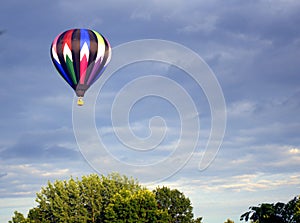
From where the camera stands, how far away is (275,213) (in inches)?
2522

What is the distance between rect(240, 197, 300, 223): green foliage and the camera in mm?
63031

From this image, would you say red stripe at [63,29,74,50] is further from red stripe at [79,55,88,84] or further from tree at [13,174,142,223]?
tree at [13,174,142,223]

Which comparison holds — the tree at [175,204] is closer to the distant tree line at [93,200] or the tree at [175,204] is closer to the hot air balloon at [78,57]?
the distant tree line at [93,200]

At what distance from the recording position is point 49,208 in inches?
3794

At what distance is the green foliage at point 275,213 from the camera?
207 ft

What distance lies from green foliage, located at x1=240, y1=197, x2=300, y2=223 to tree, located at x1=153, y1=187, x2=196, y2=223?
31.5 metres

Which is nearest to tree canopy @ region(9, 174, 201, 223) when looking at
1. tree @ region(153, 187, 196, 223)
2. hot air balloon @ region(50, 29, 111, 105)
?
tree @ region(153, 187, 196, 223)

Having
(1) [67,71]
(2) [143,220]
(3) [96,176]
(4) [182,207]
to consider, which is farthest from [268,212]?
(3) [96,176]

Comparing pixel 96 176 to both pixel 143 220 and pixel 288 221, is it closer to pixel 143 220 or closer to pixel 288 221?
pixel 143 220

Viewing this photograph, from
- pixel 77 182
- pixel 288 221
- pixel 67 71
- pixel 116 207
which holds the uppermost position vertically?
pixel 67 71

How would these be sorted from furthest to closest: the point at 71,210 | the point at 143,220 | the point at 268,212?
the point at 71,210, the point at 143,220, the point at 268,212

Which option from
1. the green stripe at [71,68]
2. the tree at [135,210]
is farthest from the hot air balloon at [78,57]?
the tree at [135,210]

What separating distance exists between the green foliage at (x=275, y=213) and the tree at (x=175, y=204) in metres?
31.5

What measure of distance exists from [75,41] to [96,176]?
34.8 m
